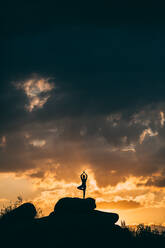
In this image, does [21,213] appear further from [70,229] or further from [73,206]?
[70,229]

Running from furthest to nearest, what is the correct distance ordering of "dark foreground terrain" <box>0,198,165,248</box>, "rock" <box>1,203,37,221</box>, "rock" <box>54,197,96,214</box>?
"rock" <box>1,203,37,221</box>, "rock" <box>54,197,96,214</box>, "dark foreground terrain" <box>0,198,165,248</box>

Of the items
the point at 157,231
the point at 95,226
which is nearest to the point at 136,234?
the point at 157,231

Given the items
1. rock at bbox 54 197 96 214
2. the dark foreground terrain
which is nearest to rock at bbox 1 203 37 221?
the dark foreground terrain

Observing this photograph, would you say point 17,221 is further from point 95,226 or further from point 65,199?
point 95,226

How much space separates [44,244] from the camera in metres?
30.7

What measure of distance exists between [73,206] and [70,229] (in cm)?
266

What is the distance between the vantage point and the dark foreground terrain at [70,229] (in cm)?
3148

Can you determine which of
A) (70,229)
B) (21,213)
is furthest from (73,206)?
(21,213)

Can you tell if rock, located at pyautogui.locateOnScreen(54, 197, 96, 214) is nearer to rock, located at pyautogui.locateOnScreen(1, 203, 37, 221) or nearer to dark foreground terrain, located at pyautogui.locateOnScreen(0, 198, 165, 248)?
dark foreground terrain, located at pyautogui.locateOnScreen(0, 198, 165, 248)

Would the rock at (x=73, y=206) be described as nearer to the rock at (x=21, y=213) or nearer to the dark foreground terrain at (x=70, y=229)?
the dark foreground terrain at (x=70, y=229)

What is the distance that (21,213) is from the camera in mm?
35125

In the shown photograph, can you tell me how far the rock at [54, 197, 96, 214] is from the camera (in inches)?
1355

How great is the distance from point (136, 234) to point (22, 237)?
1362cm

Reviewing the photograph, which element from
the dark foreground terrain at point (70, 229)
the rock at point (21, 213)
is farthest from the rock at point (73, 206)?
the rock at point (21, 213)
